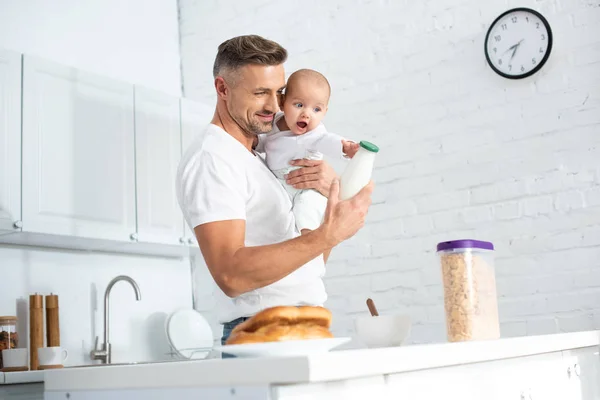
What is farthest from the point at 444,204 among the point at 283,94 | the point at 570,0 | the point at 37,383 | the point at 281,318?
the point at 281,318

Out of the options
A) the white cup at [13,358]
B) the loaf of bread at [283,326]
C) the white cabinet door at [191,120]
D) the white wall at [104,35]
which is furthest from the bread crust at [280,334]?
the white wall at [104,35]

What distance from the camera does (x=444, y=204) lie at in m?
3.44

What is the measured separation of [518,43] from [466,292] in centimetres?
181

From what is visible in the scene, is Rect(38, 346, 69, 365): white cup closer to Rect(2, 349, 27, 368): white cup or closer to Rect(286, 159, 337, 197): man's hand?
Rect(2, 349, 27, 368): white cup

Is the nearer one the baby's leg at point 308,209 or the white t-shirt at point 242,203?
the white t-shirt at point 242,203

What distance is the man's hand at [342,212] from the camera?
5.57 ft

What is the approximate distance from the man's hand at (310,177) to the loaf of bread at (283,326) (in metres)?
0.85

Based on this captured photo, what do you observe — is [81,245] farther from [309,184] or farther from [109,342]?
[309,184]

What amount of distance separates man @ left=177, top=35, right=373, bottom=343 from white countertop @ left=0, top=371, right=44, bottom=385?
1.13m

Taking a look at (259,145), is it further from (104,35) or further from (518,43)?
(104,35)

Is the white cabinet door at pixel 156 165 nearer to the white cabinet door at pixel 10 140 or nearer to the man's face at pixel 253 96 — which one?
the white cabinet door at pixel 10 140

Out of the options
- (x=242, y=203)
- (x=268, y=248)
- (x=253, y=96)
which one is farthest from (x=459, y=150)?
(x=268, y=248)

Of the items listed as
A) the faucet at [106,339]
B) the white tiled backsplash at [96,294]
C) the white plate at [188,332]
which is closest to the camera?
the white tiled backsplash at [96,294]

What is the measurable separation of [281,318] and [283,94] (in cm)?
119
